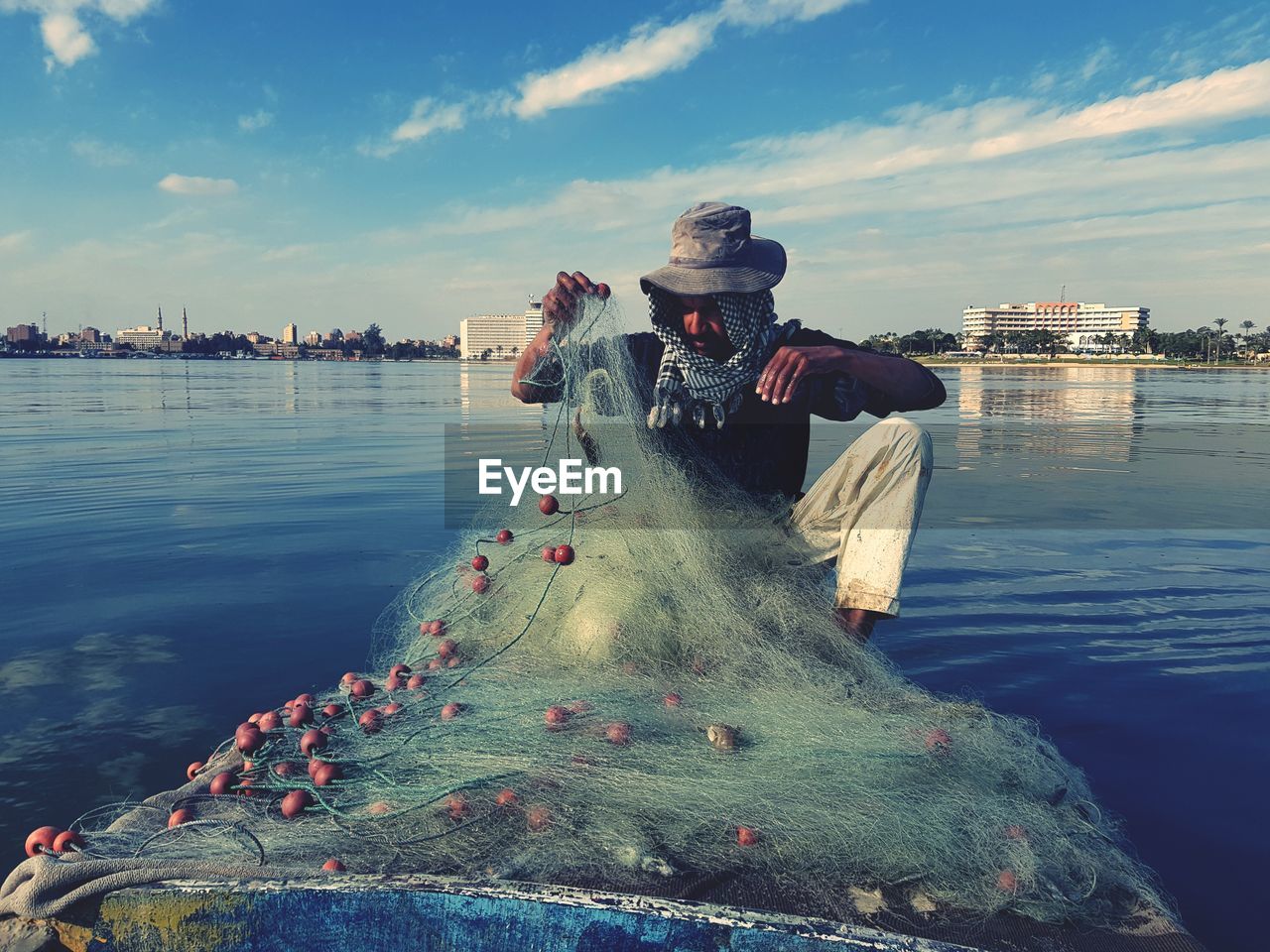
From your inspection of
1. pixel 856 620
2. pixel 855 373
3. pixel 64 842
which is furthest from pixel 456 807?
pixel 855 373

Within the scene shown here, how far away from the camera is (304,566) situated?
5453 mm

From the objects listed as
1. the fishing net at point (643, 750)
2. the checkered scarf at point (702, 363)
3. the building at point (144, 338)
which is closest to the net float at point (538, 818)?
the fishing net at point (643, 750)

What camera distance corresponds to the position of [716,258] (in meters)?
3.07

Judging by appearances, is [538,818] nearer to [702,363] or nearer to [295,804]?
[295,804]

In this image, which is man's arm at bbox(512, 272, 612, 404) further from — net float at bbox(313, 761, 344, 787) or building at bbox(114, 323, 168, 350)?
building at bbox(114, 323, 168, 350)

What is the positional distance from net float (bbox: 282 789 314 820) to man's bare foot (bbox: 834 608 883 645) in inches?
71.6

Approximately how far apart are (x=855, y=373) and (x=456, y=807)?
6.98 ft

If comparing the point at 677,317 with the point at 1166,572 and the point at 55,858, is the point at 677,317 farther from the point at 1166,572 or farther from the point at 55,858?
the point at 1166,572

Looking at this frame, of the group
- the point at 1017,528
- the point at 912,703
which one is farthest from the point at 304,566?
the point at 1017,528

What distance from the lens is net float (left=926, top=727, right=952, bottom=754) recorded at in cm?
216

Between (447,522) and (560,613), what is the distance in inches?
167

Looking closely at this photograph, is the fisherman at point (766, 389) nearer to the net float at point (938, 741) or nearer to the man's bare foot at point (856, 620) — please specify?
the man's bare foot at point (856, 620)

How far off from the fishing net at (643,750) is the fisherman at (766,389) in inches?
5.3

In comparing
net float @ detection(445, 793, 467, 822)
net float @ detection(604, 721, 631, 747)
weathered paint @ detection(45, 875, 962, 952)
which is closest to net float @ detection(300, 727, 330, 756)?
net float @ detection(445, 793, 467, 822)
